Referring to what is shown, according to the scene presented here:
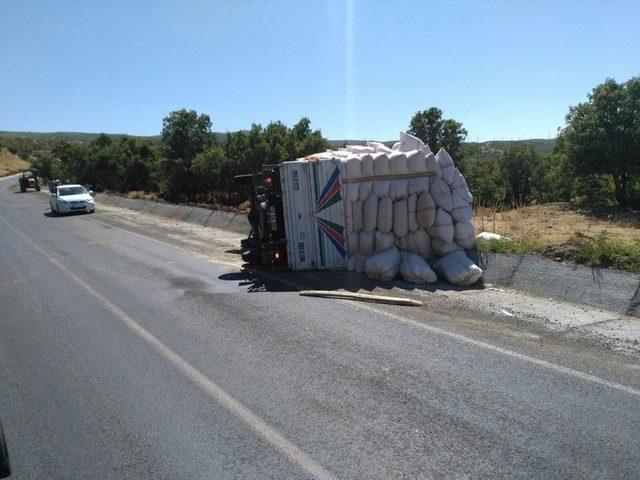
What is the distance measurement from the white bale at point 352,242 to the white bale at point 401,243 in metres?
0.78

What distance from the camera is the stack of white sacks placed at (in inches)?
390

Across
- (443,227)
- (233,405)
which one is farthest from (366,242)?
(233,405)

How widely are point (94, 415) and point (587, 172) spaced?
18.5 m

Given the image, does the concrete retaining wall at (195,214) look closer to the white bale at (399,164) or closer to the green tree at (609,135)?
the white bale at (399,164)

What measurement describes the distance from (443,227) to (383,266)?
1406 mm

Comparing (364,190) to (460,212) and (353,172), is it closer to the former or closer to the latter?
(353,172)

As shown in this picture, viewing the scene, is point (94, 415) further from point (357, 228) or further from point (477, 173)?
point (477, 173)

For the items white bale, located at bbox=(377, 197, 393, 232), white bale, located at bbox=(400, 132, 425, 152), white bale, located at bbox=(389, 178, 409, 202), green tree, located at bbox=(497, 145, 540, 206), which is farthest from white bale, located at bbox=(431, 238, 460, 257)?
green tree, located at bbox=(497, 145, 540, 206)

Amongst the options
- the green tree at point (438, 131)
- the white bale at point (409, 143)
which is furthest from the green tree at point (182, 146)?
the white bale at point (409, 143)

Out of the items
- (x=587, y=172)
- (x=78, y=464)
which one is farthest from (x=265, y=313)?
(x=587, y=172)

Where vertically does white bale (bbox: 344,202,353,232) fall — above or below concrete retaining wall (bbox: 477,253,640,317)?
above

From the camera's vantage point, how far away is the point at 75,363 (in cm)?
585

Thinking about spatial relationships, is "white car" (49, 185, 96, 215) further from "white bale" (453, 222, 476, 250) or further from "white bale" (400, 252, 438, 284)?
"white bale" (453, 222, 476, 250)

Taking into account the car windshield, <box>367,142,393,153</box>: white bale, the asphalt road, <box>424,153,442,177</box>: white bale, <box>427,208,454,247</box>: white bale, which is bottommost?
the asphalt road
